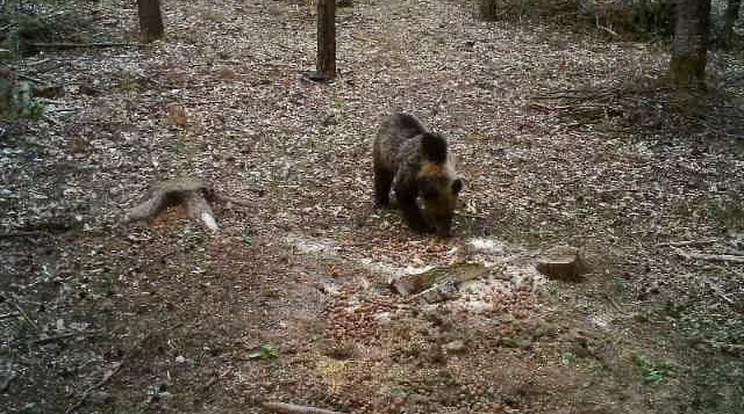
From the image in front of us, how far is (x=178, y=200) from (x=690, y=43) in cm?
807

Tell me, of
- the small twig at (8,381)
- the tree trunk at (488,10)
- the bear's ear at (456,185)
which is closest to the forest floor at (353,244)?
the small twig at (8,381)

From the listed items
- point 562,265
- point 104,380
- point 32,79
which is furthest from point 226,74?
point 104,380

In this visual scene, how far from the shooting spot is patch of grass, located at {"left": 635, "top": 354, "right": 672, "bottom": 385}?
204 inches

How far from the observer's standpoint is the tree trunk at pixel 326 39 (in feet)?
40.7

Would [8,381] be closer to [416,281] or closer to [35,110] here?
[416,281]

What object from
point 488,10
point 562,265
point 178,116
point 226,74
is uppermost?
point 488,10

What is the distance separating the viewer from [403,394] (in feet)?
16.4

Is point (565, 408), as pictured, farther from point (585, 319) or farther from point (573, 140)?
point (573, 140)

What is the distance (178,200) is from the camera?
7.78m

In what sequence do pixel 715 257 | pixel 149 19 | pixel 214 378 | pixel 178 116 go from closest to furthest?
1. pixel 214 378
2. pixel 715 257
3. pixel 178 116
4. pixel 149 19

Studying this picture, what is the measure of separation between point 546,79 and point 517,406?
354 inches

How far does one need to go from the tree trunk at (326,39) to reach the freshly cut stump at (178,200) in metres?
5.16

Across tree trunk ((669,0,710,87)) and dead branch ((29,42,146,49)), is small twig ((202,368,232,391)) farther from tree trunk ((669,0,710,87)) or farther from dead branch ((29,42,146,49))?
dead branch ((29,42,146,49))

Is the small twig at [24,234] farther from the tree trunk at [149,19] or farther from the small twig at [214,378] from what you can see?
the tree trunk at [149,19]
